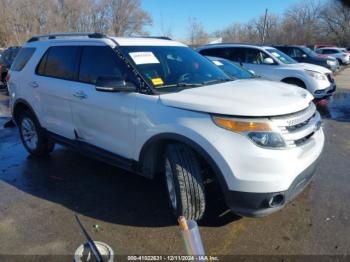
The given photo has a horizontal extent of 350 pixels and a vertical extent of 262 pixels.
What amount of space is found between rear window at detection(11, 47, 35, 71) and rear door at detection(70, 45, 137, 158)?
1.47m

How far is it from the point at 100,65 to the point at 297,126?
7.70 feet

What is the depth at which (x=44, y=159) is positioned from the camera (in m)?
5.57

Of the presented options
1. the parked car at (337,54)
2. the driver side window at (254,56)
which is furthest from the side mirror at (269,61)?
the parked car at (337,54)

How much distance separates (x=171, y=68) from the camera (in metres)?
4.06

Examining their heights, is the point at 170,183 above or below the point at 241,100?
below

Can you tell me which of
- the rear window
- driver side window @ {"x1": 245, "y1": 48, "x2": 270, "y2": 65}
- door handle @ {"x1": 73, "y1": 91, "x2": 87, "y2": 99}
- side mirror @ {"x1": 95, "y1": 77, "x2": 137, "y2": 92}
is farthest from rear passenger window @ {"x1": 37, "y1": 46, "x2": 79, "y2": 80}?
Answer: driver side window @ {"x1": 245, "y1": 48, "x2": 270, "y2": 65}

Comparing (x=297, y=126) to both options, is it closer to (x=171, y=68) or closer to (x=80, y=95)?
(x=171, y=68)

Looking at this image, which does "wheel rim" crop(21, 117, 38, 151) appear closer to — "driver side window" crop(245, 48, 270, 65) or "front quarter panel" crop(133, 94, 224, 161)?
"front quarter panel" crop(133, 94, 224, 161)

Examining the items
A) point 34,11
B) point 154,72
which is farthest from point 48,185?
point 34,11

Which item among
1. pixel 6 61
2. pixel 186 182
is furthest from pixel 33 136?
pixel 6 61

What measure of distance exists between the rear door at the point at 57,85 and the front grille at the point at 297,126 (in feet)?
8.44

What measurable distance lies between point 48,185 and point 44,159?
1.09 m

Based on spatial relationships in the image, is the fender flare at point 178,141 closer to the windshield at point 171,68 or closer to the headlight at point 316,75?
the windshield at point 171,68

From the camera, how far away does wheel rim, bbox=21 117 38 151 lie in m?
5.54
